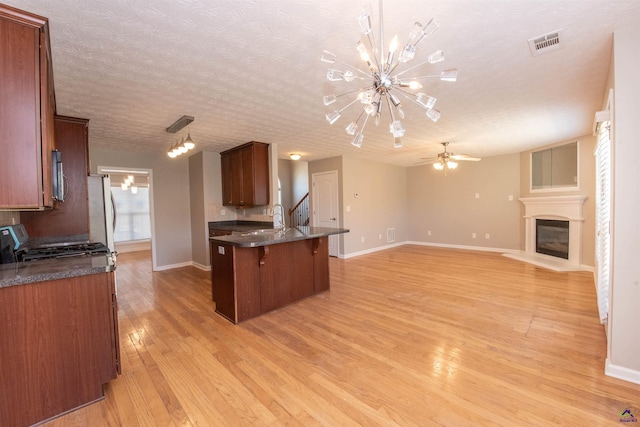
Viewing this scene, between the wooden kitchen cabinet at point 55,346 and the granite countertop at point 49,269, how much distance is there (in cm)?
5

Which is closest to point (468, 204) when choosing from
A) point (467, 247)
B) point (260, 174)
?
point (467, 247)

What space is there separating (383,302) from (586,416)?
6.77 ft

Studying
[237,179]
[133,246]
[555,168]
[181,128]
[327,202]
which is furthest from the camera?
[133,246]

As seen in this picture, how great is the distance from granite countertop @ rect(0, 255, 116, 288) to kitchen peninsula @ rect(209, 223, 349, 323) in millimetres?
1180

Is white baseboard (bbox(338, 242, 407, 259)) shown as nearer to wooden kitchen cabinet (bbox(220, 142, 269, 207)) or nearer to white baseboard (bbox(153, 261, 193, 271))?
wooden kitchen cabinet (bbox(220, 142, 269, 207))

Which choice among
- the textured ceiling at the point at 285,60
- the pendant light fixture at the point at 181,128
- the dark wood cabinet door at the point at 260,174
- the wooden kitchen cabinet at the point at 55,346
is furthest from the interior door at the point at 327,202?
the wooden kitchen cabinet at the point at 55,346

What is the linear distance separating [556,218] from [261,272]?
5.88m

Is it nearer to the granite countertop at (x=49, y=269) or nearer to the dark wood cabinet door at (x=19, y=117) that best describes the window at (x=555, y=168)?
the granite countertop at (x=49, y=269)

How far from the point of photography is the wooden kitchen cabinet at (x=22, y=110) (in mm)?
1542

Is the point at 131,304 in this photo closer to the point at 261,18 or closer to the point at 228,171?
the point at 228,171

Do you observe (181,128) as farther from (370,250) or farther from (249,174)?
(370,250)

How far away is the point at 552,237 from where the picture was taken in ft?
18.8

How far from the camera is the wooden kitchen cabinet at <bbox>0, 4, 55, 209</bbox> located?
60.7 inches

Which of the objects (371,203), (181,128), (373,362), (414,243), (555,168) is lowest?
(373,362)
